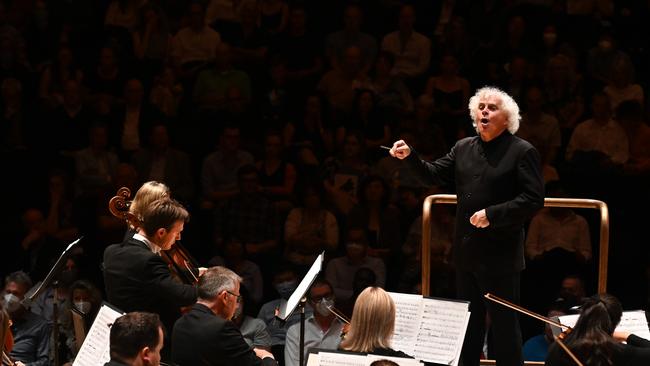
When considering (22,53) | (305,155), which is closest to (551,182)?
(305,155)

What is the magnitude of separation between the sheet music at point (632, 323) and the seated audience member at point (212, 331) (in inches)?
62.9

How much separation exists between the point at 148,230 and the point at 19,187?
180 inches

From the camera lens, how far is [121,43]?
1059 centimetres

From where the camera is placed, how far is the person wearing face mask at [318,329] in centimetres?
759

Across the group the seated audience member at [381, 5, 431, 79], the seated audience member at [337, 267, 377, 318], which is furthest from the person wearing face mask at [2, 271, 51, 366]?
the seated audience member at [381, 5, 431, 79]

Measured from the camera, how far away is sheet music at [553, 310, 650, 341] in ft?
18.8

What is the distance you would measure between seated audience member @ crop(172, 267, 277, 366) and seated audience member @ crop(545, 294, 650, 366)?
4.74ft

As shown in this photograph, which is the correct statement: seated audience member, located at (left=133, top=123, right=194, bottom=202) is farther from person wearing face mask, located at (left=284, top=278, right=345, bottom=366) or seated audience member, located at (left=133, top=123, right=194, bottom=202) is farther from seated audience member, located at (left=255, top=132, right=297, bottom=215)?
person wearing face mask, located at (left=284, top=278, right=345, bottom=366)

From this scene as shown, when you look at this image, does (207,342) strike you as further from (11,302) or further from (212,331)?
(11,302)

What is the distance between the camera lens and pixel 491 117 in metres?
5.54

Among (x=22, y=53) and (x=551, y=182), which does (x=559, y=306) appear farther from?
(x=22, y=53)

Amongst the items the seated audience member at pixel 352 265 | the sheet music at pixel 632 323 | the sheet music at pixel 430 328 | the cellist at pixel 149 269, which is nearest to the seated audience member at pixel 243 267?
the seated audience member at pixel 352 265

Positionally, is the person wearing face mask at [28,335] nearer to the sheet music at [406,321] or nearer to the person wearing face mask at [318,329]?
the person wearing face mask at [318,329]

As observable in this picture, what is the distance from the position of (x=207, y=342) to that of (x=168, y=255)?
2.53 feet
